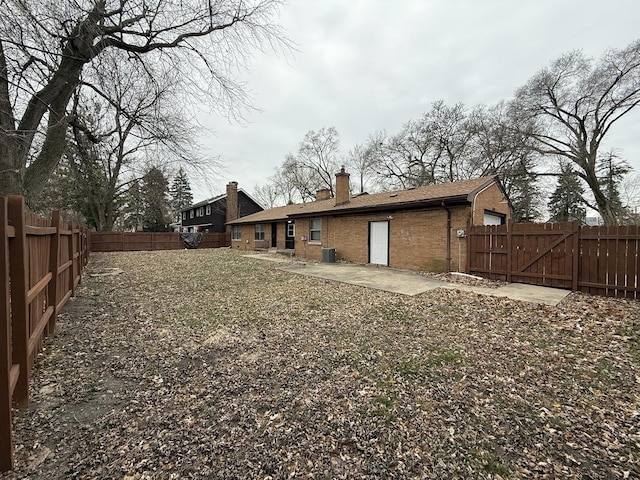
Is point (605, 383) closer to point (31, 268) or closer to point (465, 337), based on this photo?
point (465, 337)

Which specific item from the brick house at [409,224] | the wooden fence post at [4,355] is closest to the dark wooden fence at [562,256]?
the brick house at [409,224]

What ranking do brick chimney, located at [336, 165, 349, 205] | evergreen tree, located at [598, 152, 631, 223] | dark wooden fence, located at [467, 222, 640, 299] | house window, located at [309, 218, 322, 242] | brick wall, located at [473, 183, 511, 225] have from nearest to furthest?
dark wooden fence, located at [467, 222, 640, 299] < brick wall, located at [473, 183, 511, 225] < brick chimney, located at [336, 165, 349, 205] < house window, located at [309, 218, 322, 242] < evergreen tree, located at [598, 152, 631, 223]

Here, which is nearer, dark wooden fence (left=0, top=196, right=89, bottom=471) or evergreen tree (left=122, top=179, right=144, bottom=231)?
dark wooden fence (left=0, top=196, right=89, bottom=471)

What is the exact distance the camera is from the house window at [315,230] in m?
15.3

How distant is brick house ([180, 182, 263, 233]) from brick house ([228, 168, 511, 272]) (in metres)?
14.7

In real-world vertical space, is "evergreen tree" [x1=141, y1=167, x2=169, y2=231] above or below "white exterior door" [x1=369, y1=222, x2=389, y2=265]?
above

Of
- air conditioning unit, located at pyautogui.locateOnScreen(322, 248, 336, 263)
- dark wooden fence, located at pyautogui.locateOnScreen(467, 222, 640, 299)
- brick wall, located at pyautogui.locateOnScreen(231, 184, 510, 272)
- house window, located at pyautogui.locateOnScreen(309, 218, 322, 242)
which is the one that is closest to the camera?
dark wooden fence, located at pyautogui.locateOnScreen(467, 222, 640, 299)

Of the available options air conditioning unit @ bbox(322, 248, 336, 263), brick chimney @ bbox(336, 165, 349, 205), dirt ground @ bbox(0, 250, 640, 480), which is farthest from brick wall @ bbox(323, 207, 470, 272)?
Result: dirt ground @ bbox(0, 250, 640, 480)

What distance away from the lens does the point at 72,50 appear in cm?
569

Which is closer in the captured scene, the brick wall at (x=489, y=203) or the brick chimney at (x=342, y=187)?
the brick wall at (x=489, y=203)

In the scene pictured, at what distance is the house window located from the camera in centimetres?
1526

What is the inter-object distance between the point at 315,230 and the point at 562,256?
34.6 ft

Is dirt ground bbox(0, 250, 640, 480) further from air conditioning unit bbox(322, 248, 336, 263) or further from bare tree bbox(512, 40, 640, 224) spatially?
bare tree bbox(512, 40, 640, 224)

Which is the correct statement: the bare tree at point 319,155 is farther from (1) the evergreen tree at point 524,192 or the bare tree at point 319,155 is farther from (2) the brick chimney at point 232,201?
(1) the evergreen tree at point 524,192
